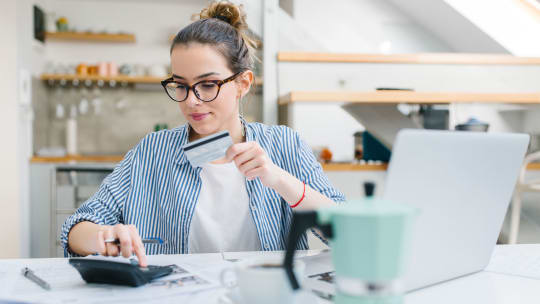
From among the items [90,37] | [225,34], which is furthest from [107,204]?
[90,37]

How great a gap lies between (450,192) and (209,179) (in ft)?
2.46

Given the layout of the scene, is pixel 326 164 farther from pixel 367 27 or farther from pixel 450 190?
pixel 367 27

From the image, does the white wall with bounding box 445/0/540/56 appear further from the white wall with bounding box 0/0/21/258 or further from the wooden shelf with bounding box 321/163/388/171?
the white wall with bounding box 0/0/21/258

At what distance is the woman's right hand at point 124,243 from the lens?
89cm

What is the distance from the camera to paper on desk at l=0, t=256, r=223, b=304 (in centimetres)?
74

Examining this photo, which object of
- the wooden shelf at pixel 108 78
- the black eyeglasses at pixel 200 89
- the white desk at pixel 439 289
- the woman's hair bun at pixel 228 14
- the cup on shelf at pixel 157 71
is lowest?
the white desk at pixel 439 289

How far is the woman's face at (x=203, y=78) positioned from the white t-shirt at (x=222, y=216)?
0.14 metres

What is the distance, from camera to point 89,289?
80 cm

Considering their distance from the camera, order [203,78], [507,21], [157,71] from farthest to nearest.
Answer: [157,71], [507,21], [203,78]

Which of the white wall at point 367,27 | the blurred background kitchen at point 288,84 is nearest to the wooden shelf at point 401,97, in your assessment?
the blurred background kitchen at point 288,84

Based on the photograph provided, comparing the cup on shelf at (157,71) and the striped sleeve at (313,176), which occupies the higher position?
the cup on shelf at (157,71)

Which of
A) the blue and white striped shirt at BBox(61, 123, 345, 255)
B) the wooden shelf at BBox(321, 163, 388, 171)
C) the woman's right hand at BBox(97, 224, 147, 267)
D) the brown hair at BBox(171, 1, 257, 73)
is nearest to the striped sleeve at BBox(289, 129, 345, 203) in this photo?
the blue and white striped shirt at BBox(61, 123, 345, 255)

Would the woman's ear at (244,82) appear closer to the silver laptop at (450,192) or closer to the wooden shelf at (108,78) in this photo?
the silver laptop at (450,192)

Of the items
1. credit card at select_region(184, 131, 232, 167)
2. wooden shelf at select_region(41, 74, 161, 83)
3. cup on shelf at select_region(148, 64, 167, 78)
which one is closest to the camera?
credit card at select_region(184, 131, 232, 167)
